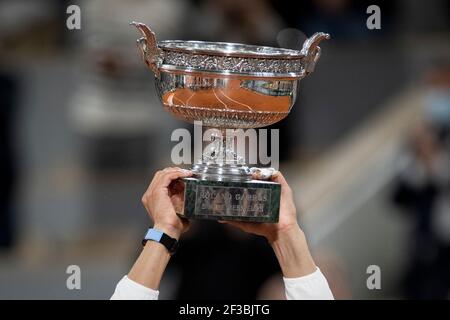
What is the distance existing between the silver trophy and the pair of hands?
0.8 inches

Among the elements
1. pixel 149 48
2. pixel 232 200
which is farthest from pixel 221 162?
pixel 149 48

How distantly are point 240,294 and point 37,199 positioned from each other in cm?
193

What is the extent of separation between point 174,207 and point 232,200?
9 centimetres

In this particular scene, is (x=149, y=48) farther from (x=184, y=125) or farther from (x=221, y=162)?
(x=184, y=125)

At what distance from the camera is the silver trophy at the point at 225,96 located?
2.07 metres

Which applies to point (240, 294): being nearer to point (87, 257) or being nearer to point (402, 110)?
point (87, 257)

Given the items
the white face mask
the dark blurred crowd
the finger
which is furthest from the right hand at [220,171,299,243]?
the white face mask

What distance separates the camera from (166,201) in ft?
6.78

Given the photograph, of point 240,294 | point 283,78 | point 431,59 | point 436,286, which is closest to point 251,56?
point 283,78

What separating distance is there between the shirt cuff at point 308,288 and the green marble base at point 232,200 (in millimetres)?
97

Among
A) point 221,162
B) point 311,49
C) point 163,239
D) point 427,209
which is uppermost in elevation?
point 311,49

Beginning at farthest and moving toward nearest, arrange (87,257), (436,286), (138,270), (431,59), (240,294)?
(431,59) → (87,257) → (436,286) → (240,294) → (138,270)

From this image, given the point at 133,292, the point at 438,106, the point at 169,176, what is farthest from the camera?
the point at 438,106

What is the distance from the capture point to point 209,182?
2.09 meters
